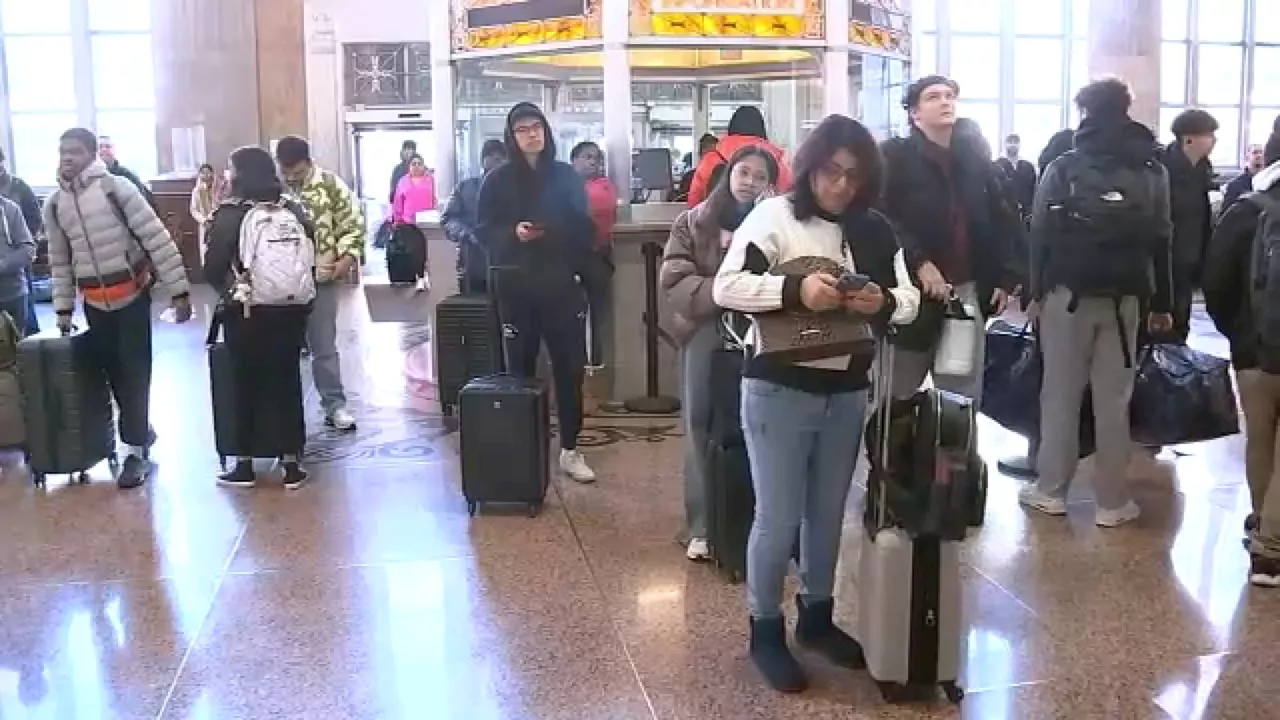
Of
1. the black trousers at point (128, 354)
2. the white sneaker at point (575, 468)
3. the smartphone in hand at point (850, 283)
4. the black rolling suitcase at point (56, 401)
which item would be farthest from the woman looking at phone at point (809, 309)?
the black rolling suitcase at point (56, 401)

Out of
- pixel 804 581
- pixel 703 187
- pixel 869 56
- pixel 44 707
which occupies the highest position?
pixel 869 56

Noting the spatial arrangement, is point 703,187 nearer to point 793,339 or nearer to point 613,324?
point 613,324

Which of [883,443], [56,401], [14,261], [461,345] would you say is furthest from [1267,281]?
[14,261]

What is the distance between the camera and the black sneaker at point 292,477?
5805mm

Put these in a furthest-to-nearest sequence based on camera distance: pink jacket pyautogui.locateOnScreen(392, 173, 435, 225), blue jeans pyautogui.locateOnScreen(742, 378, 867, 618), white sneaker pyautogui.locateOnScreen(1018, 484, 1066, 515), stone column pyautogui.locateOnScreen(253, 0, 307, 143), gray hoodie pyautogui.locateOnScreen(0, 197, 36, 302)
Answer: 1. stone column pyautogui.locateOnScreen(253, 0, 307, 143)
2. pink jacket pyautogui.locateOnScreen(392, 173, 435, 225)
3. gray hoodie pyautogui.locateOnScreen(0, 197, 36, 302)
4. white sneaker pyautogui.locateOnScreen(1018, 484, 1066, 515)
5. blue jeans pyautogui.locateOnScreen(742, 378, 867, 618)

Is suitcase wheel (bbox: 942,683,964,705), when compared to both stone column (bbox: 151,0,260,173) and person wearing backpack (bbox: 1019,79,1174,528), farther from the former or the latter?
stone column (bbox: 151,0,260,173)

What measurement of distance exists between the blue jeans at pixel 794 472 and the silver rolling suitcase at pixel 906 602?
0.09m

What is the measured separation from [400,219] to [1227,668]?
34.6ft

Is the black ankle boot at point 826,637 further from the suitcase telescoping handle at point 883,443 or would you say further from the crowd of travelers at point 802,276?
the suitcase telescoping handle at point 883,443

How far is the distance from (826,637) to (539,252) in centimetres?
258

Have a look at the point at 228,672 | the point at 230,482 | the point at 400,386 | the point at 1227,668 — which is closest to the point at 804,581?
the point at 1227,668

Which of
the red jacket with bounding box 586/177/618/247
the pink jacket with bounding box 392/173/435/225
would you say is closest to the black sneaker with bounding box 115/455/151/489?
the red jacket with bounding box 586/177/618/247

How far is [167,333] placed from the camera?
11312 millimetres

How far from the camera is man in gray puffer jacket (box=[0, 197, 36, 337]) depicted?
7.10 metres
